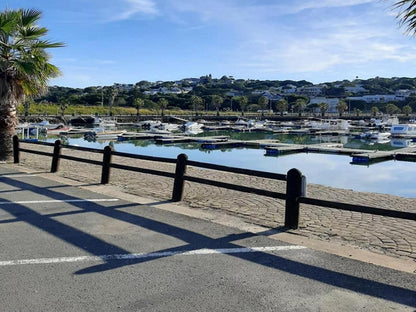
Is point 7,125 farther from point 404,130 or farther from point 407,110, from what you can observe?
point 407,110

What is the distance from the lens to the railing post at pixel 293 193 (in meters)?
6.48

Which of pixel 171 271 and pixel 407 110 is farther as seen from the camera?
pixel 407 110

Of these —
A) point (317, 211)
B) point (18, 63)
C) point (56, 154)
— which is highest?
point (18, 63)

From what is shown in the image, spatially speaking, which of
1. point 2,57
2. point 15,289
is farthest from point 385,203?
point 2,57

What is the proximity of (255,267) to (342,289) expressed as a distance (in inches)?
40.9

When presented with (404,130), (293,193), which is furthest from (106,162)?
(404,130)

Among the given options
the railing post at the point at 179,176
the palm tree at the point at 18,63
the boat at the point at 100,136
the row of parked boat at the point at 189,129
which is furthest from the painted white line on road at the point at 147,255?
the boat at the point at 100,136

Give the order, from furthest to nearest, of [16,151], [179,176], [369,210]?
1. [16,151]
2. [179,176]
3. [369,210]

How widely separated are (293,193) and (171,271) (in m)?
2.61

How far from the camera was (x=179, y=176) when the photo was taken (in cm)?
867

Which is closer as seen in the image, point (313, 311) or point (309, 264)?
point (313, 311)

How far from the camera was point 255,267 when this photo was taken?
4949 millimetres

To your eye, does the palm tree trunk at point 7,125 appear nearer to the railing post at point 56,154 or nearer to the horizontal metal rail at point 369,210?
the railing post at point 56,154

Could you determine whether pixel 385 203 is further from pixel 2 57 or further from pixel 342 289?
pixel 2 57
